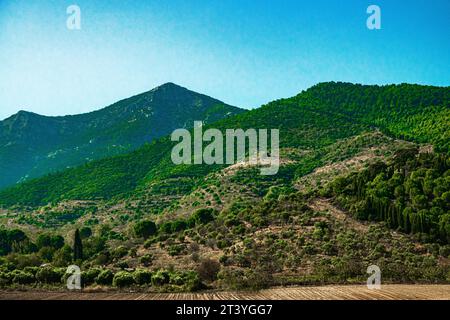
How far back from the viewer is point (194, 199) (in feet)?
282

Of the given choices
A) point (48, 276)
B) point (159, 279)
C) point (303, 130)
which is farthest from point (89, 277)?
point (303, 130)

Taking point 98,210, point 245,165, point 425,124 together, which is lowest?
point 98,210

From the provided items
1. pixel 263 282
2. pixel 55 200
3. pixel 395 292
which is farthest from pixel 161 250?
pixel 55 200

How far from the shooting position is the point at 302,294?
28.0 meters

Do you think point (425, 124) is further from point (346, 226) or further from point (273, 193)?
point (346, 226)

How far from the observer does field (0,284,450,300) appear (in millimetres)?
25656

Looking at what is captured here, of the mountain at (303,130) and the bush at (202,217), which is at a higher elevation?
the mountain at (303,130)

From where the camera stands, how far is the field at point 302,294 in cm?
2566

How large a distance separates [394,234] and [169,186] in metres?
64.5

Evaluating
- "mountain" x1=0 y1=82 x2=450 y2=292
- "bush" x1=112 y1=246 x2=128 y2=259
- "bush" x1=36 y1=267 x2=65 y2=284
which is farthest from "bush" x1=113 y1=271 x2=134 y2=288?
"bush" x1=112 y1=246 x2=128 y2=259

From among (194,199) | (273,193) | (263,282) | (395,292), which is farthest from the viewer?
(194,199)

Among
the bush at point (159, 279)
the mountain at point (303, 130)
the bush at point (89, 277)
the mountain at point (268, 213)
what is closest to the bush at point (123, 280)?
the mountain at point (268, 213)

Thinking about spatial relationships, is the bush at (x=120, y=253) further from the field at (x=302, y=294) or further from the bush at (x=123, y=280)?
the field at (x=302, y=294)
